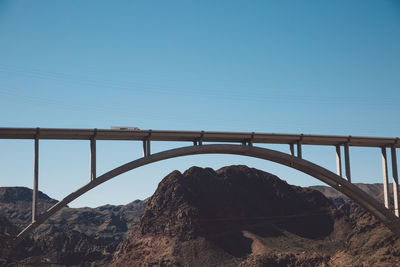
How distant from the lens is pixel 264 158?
126 feet

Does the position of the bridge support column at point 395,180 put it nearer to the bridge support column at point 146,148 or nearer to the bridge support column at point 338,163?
the bridge support column at point 338,163

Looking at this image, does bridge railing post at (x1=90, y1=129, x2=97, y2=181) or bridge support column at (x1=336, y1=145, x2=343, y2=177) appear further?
bridge support column at (x1=336, y1=145, x2=343, y2=177)

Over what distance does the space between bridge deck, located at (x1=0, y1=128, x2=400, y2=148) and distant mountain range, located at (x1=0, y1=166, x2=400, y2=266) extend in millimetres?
56517

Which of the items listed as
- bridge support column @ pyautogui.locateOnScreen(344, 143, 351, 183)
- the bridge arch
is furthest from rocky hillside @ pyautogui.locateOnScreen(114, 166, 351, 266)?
bridge support column @ pyautogui.locateOnScreen(344, 143, 351, 183)

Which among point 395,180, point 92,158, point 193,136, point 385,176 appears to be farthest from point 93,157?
point 395,180

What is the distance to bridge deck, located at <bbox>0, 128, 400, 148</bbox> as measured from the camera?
32844 millimetres

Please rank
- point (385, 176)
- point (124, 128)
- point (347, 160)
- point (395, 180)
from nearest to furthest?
1. point (124, 128)
2. point (347, 160)
3. point (385, 176)
4. point (395, 180)

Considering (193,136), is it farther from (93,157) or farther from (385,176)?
(385,176)

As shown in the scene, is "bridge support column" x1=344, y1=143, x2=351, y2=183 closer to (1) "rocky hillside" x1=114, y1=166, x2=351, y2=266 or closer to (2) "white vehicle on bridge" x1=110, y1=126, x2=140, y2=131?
(2) "white vehicle on bridge" x1=110, y1=126, x2=140, y2=131

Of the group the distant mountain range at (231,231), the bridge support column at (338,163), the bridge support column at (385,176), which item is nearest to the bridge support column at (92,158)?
the bridge support column at (338,163)

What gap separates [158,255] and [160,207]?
18579mm

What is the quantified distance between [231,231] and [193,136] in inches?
3853

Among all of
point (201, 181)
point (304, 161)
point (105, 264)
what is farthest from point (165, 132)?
point (201, 181)

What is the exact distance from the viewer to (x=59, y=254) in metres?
126
